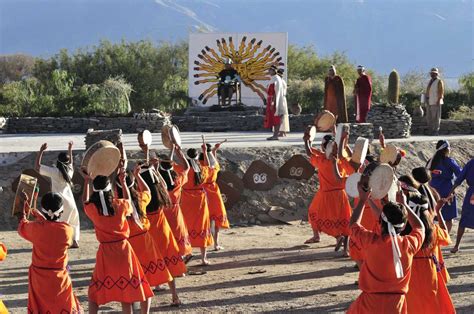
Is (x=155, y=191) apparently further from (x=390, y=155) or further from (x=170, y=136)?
(x=390, y=155)

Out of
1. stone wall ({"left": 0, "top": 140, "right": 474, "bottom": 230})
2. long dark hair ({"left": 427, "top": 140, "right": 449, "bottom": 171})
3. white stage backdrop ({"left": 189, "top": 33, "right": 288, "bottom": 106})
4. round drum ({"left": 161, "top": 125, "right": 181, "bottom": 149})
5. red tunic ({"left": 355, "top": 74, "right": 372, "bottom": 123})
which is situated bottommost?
stone wall ({"left": 0, "top": 140, "right": 474, "bottom": 230})

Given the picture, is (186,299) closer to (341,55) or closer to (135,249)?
(135,249)

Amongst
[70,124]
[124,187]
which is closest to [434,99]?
[70,124]

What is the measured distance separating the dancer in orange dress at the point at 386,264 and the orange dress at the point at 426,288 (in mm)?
712

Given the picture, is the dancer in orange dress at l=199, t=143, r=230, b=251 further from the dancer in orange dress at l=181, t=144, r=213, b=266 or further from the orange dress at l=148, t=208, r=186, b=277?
the orange dress at l=148, t=208, r=186, b=277

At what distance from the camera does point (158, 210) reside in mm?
7926

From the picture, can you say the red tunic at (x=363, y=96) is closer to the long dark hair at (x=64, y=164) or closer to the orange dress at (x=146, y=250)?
the long dark hair at (x=64, y=164)

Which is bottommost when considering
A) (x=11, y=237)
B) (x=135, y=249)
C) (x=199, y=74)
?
(x=11, y=237)

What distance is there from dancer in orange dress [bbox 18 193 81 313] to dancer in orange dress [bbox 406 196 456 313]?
2.68m

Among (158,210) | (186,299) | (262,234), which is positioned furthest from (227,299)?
(262,234)

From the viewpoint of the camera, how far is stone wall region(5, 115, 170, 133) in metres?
23.4

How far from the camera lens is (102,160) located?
675 cm

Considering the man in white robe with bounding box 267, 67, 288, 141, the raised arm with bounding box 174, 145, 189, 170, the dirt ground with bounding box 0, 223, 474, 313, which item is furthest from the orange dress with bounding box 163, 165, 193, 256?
the man in white robe with bounding box 267, 67, 288, 141

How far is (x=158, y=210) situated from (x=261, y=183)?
6.73m
